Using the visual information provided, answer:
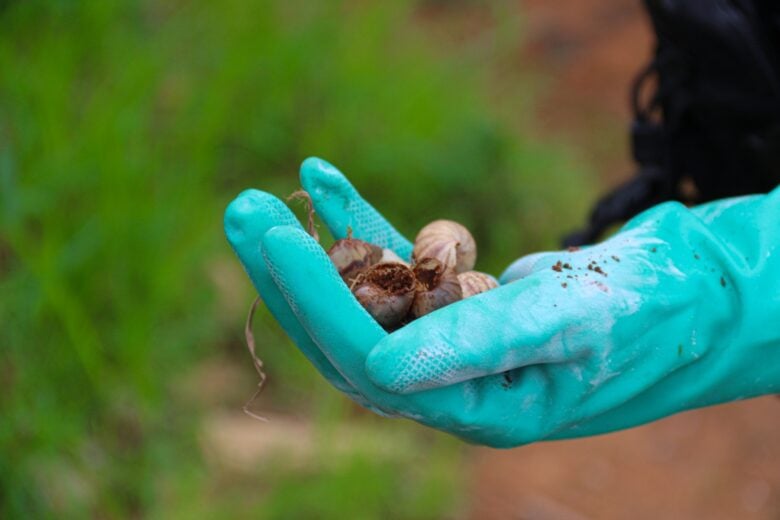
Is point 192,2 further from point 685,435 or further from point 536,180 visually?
point 685,435

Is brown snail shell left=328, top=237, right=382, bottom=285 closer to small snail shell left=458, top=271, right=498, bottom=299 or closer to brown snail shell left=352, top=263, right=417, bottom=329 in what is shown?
brown snail shell left=352, top=263, right=417, bottom=329

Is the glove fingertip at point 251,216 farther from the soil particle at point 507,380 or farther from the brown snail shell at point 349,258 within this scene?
the soil particle at point 507,380

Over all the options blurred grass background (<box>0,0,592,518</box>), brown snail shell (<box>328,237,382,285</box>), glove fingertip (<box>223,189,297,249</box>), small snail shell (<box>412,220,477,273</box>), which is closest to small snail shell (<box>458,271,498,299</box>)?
small snail shell (<box>412,220,477,273</box>)

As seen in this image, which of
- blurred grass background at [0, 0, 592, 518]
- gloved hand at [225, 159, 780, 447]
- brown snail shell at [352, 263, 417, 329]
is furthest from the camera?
blurred grass background at [0, 0, 592, 518]

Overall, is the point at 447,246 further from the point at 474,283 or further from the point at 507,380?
the point at 507,380

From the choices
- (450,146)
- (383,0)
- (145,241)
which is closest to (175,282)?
(145,241)
